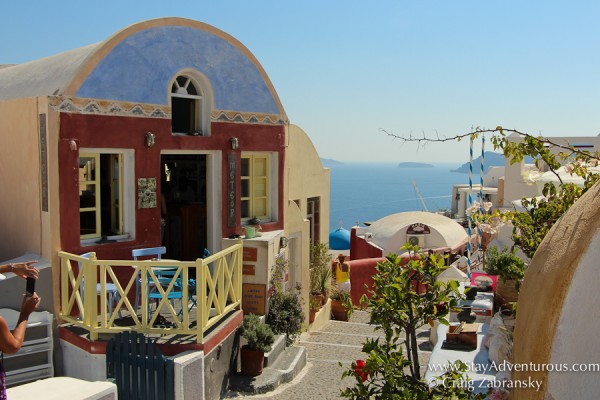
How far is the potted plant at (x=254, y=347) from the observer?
400 inches

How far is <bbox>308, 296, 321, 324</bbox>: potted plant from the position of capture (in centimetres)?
1506

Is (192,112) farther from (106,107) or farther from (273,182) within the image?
(273,182)

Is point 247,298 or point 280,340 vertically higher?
point 247,298

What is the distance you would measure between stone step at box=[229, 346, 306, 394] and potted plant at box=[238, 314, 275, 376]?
142mm

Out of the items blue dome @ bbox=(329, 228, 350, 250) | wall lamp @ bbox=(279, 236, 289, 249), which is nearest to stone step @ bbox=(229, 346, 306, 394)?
wall lamp @ bbox=(279, 236, 289, 249)

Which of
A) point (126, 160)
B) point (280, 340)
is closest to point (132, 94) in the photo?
point (126, 160)

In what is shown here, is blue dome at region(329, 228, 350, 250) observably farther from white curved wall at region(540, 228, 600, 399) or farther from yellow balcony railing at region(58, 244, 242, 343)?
white curved wall at region(540, 228, 600, 399)

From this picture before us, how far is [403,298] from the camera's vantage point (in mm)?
5035

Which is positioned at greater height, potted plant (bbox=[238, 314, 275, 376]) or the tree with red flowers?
the tree with red flowers

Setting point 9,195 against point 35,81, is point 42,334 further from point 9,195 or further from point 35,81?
point 35,81

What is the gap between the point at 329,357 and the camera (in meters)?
12.6

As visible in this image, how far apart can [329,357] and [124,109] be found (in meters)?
6.31

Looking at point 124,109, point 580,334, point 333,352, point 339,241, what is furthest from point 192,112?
point 339,241

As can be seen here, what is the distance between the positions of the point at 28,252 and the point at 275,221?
15.9 ft
